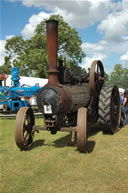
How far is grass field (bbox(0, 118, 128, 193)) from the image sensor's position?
3.46 metres

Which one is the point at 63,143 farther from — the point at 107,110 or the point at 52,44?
the point at 52,44

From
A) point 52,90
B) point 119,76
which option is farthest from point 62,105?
point 119,76

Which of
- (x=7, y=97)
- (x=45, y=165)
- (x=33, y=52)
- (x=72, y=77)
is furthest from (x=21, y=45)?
(x=45, y=165)

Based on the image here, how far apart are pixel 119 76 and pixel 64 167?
78.2 meters

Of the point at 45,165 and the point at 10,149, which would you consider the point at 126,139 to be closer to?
the point at 45,165

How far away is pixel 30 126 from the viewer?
5.79 m

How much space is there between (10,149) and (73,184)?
8.46 feet

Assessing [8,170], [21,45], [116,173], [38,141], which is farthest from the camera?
[21,45]

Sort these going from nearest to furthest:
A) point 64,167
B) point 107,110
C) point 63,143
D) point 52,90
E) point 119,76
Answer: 1. point 64,167
2. point 52,90
3. point 63,143
4. point 107,110
5. point 119,76

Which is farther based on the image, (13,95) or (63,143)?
(13,95)

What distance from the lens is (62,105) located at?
5.05 metres

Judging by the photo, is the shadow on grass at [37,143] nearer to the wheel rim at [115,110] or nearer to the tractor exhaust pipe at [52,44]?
the tractor exhaust pipe at [52,44]

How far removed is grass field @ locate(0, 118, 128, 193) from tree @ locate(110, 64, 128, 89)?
238 feet

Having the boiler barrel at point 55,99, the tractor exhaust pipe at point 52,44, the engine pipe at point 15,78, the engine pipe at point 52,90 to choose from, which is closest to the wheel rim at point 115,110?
the boiler barrel at point 55,99
